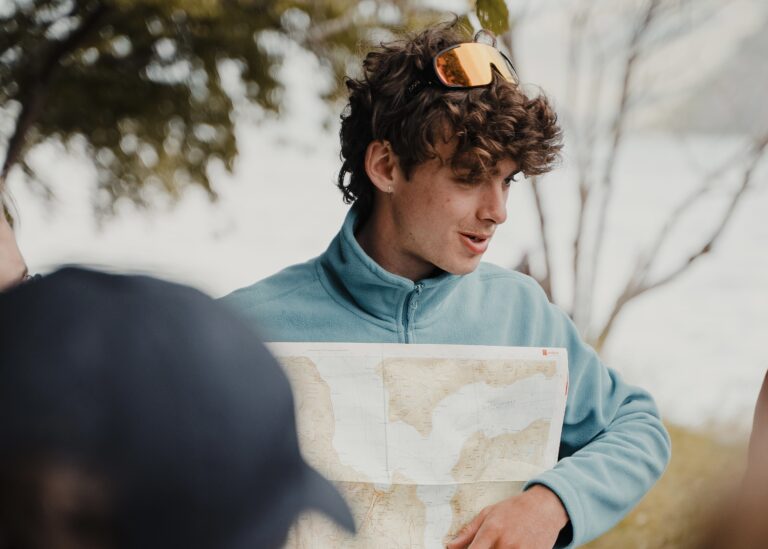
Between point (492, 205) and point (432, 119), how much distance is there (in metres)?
0.24

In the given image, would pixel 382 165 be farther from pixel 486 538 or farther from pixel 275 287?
pixel 486 538

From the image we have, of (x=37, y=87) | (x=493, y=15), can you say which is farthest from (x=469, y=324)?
(x=37, y=87)

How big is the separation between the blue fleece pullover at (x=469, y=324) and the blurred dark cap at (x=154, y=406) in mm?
1117

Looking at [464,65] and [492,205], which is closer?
[492,205]

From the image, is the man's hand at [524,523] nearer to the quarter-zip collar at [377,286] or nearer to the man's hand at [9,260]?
the quarter-zip collar at [377,286]

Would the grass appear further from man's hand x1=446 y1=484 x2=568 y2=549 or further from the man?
man's hand x1=446 y1=484 x2=568 y2=549

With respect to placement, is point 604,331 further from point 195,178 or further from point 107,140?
point 107,140

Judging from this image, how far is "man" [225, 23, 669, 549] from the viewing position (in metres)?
1.85

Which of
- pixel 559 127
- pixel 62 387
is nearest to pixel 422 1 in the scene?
pixel 559 127

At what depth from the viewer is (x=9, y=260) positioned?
60.9 inches

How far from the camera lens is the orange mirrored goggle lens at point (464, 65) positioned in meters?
1.95

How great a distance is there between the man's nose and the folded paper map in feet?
0.94

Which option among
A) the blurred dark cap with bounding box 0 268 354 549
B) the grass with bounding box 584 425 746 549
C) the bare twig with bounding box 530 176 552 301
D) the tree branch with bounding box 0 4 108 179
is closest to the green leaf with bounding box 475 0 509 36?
the blurred dark cap with bounding box 0 268 354 549

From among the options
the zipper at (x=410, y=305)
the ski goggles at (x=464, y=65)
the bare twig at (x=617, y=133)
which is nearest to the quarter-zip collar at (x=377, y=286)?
the zipper at (x=410, y=305)
